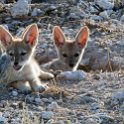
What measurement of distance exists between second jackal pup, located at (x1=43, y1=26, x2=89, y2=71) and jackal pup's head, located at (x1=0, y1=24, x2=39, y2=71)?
94 centimetres

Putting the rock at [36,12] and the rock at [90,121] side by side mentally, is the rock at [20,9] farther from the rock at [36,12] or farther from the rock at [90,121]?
the rock at [90,121]

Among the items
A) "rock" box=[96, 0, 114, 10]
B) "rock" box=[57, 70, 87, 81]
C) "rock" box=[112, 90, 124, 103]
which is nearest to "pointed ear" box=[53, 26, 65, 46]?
"rock" box=[96, 0, 114, 10]

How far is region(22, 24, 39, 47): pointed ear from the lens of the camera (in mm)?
7805

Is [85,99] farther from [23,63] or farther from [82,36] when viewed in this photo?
[82,36]

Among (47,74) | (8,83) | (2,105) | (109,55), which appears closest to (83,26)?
(109,55)

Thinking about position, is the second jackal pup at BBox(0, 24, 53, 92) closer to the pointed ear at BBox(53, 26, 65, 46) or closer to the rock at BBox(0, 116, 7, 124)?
the pointed ear at BBox(53, 26, 65, 46)

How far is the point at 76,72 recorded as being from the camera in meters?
7.41

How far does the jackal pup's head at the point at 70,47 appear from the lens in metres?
8.90

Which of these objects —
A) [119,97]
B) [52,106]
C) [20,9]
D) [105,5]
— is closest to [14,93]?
[52,106]

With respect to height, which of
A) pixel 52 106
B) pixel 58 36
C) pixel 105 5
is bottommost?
pixel 58 36

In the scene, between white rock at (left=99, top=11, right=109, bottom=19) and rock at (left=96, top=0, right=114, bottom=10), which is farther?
rock at (left=96, top=0, right=114, bottom=10)

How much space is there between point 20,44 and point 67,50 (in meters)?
1.40

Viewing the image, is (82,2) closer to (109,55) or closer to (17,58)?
(109,55)

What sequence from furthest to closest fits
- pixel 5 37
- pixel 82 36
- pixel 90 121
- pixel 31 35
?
pixel 82 36 < pixel 31 35 < pixel 5 37 < pixel 90 121
